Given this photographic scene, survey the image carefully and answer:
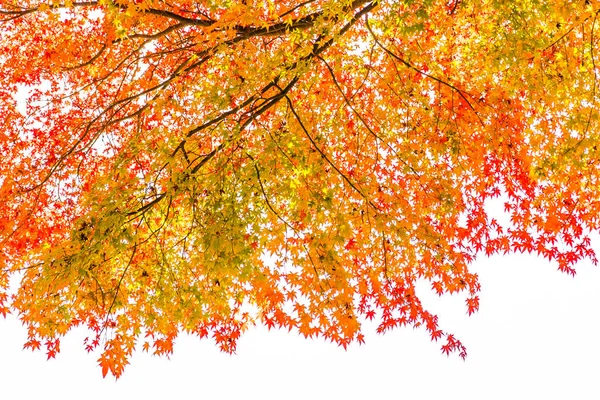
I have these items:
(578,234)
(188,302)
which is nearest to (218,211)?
(188,302)

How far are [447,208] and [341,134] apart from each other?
1755 mm

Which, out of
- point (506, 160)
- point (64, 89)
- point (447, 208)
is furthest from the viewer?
point (64, 89)

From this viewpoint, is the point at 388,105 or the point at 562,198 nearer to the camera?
the point at 562,198

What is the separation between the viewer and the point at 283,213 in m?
5.69

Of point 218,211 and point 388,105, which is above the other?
point 388,105

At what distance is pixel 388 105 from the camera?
7.82 m

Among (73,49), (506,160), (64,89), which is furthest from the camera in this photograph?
(64,89)

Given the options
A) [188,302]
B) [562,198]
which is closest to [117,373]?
[188,302]

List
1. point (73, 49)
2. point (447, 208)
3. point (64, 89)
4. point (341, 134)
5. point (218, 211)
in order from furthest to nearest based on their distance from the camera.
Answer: point (64, 89), point (73, 49), point (341, 134), point (447, 208), point (218, 211)

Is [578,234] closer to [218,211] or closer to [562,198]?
[562,198]

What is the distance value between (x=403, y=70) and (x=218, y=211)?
3747 mm

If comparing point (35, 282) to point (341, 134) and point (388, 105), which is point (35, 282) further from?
point (388, 105)

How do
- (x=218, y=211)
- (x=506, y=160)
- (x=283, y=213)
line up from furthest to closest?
1. (x=506, y=160)
2. (x=283, y=213)
3. (x=218, y=211)

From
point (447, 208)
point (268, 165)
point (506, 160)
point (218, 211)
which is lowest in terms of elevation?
point (218, 211)
